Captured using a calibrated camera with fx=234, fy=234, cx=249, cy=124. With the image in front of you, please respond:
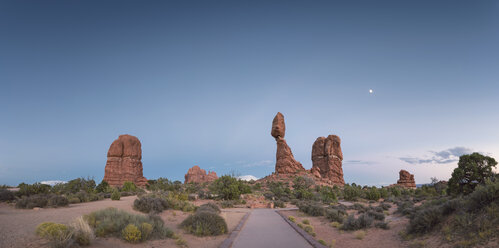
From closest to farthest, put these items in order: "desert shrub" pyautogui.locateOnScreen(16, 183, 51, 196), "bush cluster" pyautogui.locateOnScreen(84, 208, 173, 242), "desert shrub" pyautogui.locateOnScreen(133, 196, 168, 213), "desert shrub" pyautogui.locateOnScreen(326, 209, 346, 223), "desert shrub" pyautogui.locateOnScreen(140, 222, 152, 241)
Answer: "bush cluster" pyautogui.locateOnScreen(84, 208, 173, 242)
"desert shrub" pyautogui.locateOnScreen(140, 222, 152, 241)
"desert shrub" pyautogui.locateOnScreen(326, 209, 346, 223)
"desert shrub" pyautogui.locateOnScreen(133, 196, 168, 213)
"desert shrub" pyautogui.locateOnScreen(16, 183, 51, 196)

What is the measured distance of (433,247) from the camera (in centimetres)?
750

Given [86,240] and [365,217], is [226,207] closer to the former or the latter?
[365,217]

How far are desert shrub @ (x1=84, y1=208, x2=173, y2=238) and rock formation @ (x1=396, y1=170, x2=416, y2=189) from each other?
61376 mm

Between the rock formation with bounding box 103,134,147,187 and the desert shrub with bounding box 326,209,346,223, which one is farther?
the rock formation with bounding box 103,134,147,187

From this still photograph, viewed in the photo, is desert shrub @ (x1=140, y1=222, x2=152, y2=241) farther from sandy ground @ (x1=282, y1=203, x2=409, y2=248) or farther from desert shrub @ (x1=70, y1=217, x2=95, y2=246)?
sandy ground @ (x1=282, y1=203, x2=409, y2=248)

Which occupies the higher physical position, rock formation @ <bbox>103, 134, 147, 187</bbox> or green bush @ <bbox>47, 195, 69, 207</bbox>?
rock formation @ <bbox>103, 134, 147, 187</bbox>

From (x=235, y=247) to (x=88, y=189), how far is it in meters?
28.4

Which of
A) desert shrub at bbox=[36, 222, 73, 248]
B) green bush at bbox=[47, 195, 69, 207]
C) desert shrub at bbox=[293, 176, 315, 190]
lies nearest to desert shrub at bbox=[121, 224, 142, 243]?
desert shrub at bbox=[36, 222, 73, 248]

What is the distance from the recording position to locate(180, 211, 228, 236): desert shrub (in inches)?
402

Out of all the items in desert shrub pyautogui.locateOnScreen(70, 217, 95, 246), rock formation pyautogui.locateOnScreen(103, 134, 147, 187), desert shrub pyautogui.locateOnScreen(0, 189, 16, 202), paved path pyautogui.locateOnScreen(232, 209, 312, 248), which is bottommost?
paved path pyautogui.locateOnScreen(232, 209, 312, 248)

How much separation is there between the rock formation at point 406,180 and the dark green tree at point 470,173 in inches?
1941

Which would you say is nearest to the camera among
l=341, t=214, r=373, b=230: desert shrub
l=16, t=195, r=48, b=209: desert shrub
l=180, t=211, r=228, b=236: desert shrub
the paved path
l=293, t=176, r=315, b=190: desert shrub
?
the paved path

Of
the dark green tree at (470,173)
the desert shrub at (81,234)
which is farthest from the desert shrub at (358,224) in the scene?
the desert shrub at (81,234)

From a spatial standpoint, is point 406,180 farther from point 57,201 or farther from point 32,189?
point 32,189
